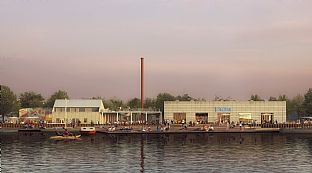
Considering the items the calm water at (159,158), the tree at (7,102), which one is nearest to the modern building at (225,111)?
the calm water at (159,158)

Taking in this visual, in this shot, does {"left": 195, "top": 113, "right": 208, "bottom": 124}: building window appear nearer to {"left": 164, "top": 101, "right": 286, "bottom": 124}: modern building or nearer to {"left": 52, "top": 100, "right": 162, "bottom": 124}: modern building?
{"left": 164, "top": 101, "right": 286, "bottom": 124}: modern building

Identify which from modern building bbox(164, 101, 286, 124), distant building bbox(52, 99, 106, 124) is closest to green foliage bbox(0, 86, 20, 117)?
distant building bbox(52, 99, 106, 124)

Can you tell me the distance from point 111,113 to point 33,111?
26306 millimetres

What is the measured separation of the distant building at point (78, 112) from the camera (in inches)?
5891

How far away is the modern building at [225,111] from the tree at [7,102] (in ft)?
227

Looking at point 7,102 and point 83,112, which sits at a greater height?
point 7,102

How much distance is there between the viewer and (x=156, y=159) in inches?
2611

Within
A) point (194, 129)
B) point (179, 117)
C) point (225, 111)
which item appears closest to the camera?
point (194, 129)

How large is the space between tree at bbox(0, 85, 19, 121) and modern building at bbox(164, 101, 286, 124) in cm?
6918

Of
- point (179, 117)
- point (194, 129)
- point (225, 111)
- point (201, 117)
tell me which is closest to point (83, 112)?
point (179, 117)

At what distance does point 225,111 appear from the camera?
146 meters

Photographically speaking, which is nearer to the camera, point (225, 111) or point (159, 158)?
point (159, 158)

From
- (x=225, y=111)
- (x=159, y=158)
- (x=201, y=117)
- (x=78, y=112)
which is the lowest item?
(x=159, y=158)

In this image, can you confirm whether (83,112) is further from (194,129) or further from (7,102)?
(7,102)
